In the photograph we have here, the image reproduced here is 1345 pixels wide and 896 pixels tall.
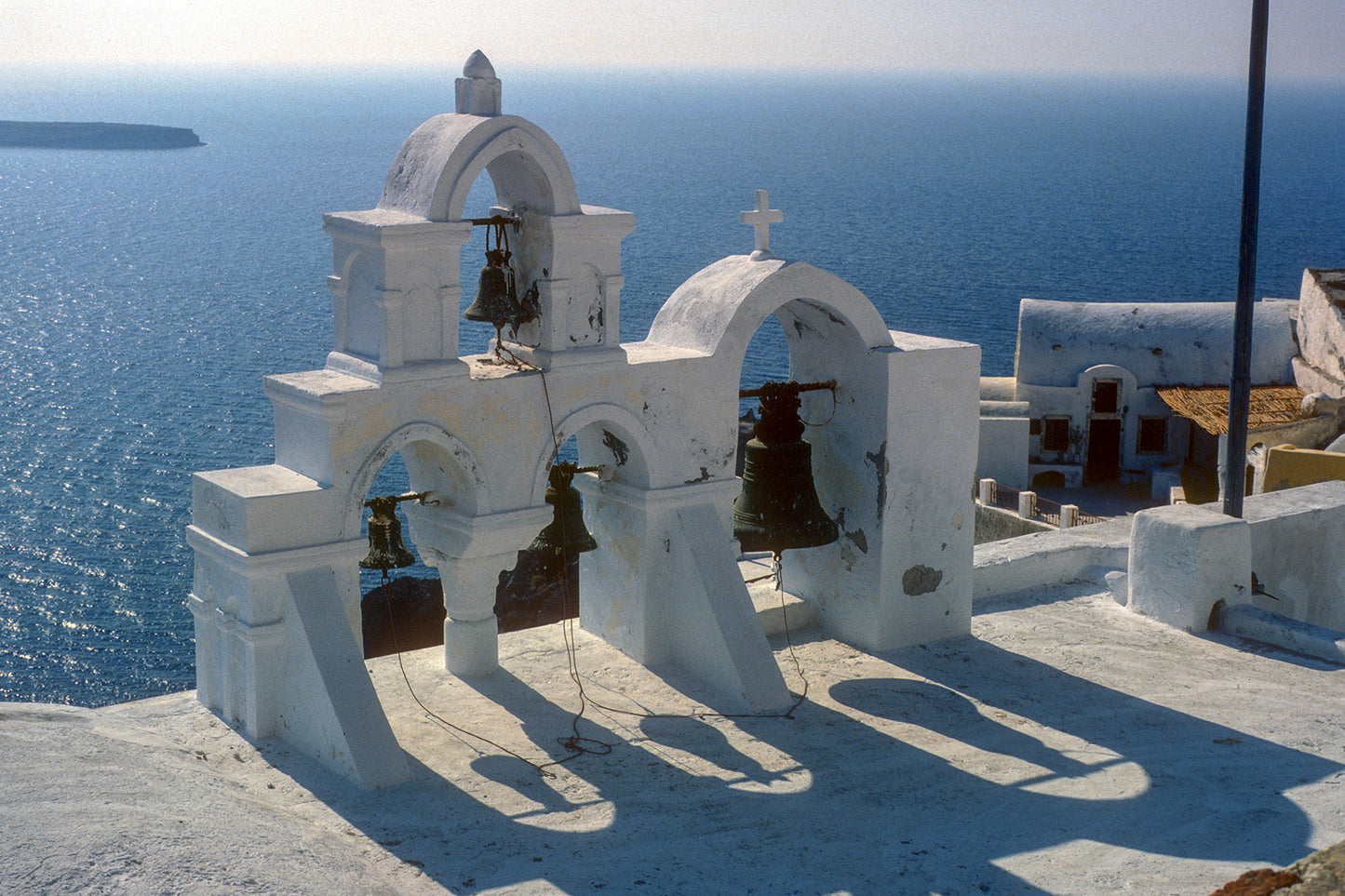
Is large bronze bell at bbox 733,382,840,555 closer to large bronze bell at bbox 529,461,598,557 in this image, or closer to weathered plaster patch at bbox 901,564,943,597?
weathered plaster patch at bbox 901,564,943,597

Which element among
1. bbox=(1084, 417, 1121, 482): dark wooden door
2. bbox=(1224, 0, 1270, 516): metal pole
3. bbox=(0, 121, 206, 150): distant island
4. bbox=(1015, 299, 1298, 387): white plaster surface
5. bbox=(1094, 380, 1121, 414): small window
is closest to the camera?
bbox=(1224, 0, 1270, 516): metal pole

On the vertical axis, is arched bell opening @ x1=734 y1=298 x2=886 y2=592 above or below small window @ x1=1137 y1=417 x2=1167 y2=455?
above

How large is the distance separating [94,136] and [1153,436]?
127216 mm

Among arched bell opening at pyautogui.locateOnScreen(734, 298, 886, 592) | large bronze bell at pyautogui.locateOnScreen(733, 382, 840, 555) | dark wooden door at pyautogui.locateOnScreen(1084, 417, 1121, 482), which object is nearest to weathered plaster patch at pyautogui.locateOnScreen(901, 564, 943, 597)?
arched bell opening at pyautogui.locateOnScreen(734, 298, 886, 592)

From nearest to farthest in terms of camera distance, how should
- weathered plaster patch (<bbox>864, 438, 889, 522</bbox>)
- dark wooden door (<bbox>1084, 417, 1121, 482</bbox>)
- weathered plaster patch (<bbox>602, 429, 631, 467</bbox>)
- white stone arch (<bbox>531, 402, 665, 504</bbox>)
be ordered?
1. white stone arch (<bbox>531, 402, 665, 504</bbox>)
2. weathered plaster patch (<bbox>602, 429, 631, 467</bbox>)
3. weathered plaster patch (<bbox>864, 438, 889, 522</bbox>)
4. dark wooden door (<bbox>1084, 417, 1121, 482</bbox>)

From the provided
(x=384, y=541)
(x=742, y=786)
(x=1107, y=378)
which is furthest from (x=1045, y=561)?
(x=1107, y=378)

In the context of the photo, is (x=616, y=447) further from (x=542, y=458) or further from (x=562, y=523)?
(x=542, y=458)

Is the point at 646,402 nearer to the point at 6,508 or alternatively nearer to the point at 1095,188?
the point at 6,508

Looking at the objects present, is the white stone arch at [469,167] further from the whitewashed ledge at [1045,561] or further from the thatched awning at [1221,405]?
the thatched awning at [1221,405]

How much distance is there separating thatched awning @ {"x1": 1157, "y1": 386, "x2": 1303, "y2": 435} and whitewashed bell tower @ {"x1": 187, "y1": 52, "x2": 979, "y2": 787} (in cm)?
2029

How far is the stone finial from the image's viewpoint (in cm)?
1024

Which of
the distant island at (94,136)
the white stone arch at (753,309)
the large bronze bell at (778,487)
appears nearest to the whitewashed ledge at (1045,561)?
the large bronze bell at (778,487)

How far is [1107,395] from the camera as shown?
35.0 metres

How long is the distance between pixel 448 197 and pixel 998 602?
22.7ft
